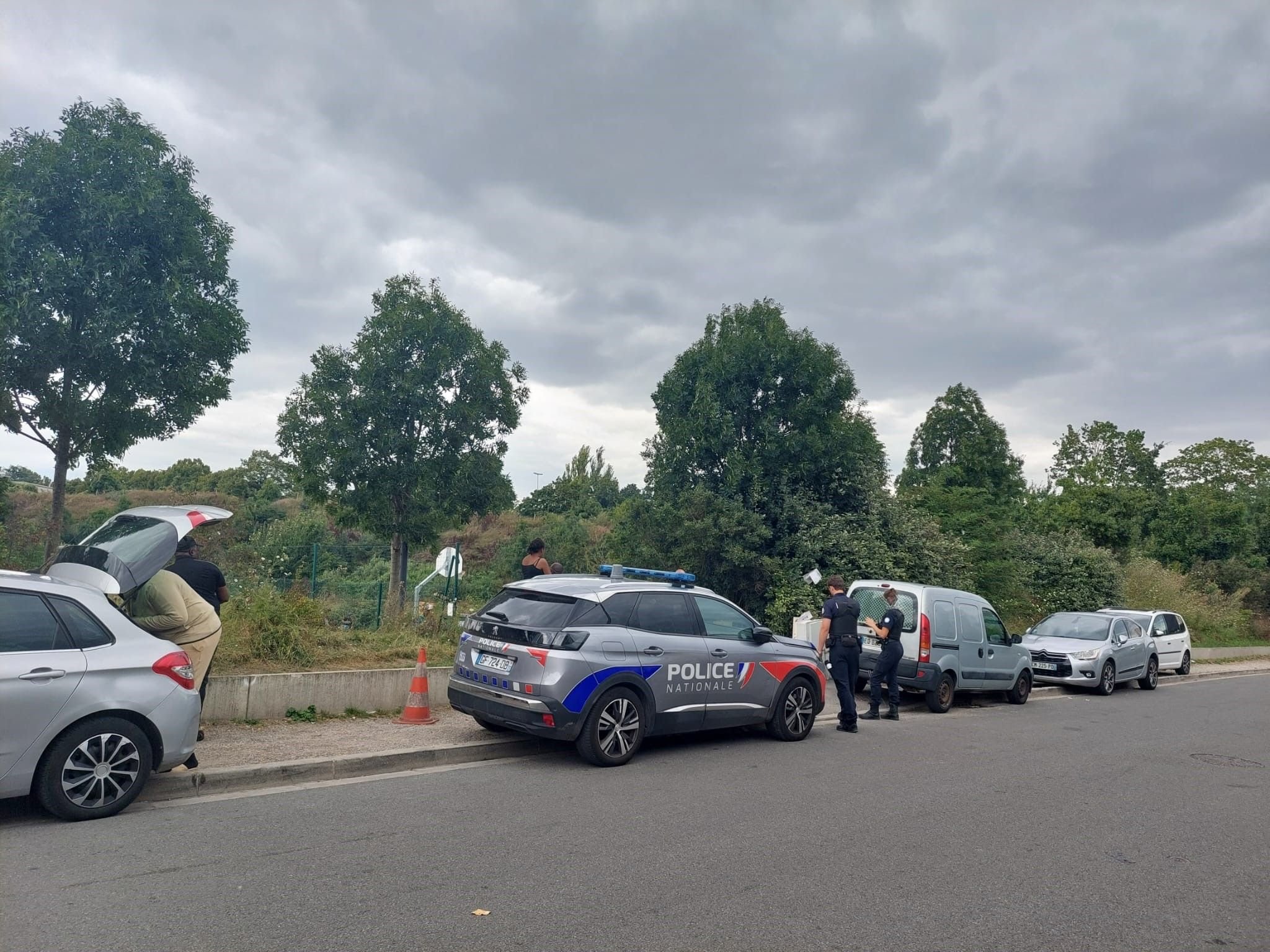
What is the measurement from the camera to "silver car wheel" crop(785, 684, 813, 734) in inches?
399

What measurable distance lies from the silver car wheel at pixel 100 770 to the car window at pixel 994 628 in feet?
40.6

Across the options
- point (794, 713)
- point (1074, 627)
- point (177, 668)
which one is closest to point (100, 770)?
point (177, 668)

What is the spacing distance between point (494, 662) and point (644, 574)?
213 centimetres

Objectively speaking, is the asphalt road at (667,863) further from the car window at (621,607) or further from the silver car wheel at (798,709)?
the car window at (621,607)

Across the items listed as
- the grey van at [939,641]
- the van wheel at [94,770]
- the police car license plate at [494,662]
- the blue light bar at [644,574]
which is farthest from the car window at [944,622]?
the van wheel at [94,770]

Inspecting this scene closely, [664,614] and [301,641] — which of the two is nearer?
[664,614]

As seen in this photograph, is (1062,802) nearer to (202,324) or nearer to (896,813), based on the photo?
(896,813)

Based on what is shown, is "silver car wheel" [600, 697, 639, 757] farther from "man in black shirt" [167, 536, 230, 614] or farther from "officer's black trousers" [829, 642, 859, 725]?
"man in black shirt" [167, 536, 230, 614]

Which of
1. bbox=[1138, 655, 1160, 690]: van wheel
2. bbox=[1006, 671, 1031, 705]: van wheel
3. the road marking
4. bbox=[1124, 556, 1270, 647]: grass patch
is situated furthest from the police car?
bbox=[1124, 556, 1270, 647]: grass patch

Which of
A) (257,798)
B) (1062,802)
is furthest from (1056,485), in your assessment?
(257,798)

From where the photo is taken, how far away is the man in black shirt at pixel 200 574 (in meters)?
8.16

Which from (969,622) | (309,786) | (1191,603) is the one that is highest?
(1191,603)

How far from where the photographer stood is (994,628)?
14766 mm

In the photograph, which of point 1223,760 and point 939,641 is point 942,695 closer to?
point 939,641
